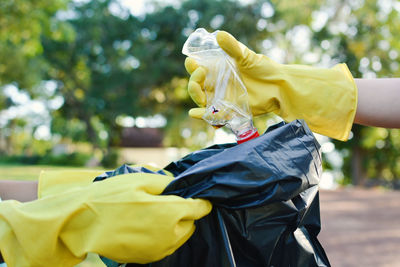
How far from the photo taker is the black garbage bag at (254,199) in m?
0.97

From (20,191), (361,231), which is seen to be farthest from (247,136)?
(361,231)

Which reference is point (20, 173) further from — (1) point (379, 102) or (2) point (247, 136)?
(1) point (379, 102)

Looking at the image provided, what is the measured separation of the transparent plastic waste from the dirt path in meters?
3.09

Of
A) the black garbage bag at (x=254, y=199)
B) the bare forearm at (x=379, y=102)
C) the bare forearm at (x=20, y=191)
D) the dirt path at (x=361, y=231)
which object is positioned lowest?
the dirt path at (x=361, y=231)

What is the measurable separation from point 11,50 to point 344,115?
37.6ft

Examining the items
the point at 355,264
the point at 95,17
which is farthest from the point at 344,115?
the point at 95,17

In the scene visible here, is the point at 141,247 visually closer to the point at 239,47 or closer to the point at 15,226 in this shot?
the point at 15,226

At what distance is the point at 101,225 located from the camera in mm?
882

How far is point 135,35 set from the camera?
635 inches

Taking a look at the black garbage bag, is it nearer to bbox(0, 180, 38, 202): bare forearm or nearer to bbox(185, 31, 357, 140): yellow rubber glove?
bbox(185, 31, 357, 140): yellow rubber glove

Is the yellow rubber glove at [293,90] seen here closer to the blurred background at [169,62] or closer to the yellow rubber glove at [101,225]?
the yellow rubber glove at [101,225]

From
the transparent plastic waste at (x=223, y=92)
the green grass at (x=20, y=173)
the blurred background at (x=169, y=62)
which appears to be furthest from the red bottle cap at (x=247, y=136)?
the blurred background at (x=169, y=62)

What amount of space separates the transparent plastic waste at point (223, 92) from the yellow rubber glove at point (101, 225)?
399 mm

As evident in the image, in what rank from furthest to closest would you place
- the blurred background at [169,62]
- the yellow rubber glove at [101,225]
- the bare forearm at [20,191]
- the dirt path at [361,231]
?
the blurred background at [169,62] < the dirt path at [361,231] < the bare forearm at [20,191] < the yellow rubber glove at [101,225]
